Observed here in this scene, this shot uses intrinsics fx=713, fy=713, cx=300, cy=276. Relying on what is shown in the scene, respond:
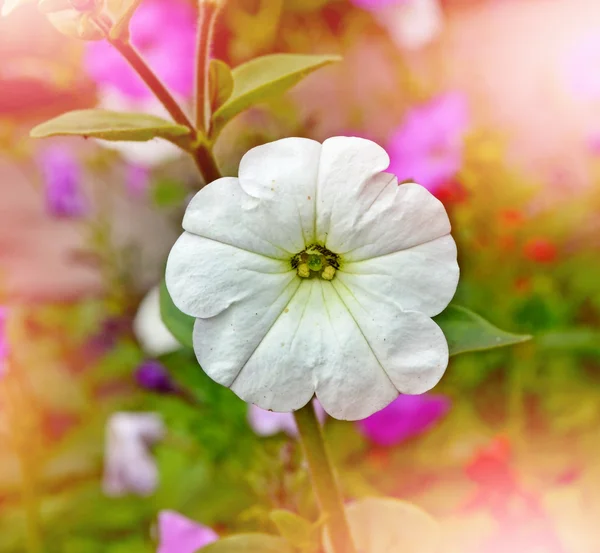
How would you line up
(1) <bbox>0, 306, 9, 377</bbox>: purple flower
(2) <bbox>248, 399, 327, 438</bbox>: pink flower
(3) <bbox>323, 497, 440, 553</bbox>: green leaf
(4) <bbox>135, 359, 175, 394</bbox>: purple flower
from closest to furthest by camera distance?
(3) <bbox>323, 497, 440, 553</bbox>: green leaf < (1) <bbox>0, 306, 9, 377</bbox>: purple flower < (2) <bbox>248, 399, 327, 438</bbox>: pink flower < (4) <bbox>135, 359, 175, 394</bbox>: purple flower

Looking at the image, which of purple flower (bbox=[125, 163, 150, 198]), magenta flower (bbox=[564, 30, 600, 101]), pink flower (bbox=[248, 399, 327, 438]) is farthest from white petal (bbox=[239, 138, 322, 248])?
purple flower (bbox=[125, 163, 150, 198])

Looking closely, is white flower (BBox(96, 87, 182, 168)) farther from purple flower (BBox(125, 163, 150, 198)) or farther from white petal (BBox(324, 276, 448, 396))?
white petal (BBox(324, 276, 448, 396))

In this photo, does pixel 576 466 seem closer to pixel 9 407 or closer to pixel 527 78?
pixel 9 407

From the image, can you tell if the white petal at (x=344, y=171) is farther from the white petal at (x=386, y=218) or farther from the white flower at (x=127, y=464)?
the white flower at (x=127, y=464)

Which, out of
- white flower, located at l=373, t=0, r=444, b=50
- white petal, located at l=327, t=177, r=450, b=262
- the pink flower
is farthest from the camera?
white flower, located at l=373, t=0, r=444, b=50

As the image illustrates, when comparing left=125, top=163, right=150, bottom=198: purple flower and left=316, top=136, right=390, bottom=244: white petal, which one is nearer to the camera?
left=316, top=136, right=390, bottom=244: white petal

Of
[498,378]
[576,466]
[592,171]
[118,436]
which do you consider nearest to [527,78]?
[592,171]

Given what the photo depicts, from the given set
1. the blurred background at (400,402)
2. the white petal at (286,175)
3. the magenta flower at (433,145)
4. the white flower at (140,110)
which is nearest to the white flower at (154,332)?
the blurred background at (400,402)

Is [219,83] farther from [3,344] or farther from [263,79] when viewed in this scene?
[3,344]
